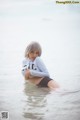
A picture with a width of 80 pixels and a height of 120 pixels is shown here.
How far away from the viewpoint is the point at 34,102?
8.61 ft

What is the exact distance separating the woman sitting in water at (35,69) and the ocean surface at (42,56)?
0.09 ft

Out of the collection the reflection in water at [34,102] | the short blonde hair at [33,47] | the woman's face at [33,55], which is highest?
the short blonde hair at [33,47]

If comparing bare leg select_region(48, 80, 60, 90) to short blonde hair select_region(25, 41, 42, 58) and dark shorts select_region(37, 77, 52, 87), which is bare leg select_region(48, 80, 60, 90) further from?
short blonde hair select_region(25, 41, 42, 58)

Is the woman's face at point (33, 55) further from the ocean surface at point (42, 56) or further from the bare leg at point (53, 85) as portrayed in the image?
the bare leg at point (53, 85)

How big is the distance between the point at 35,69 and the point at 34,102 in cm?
22

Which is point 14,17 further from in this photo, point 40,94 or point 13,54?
point 40,94

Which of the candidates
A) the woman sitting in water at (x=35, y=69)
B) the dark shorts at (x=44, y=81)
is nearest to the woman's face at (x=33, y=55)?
the woman sitting in water at (x=35, y=69)

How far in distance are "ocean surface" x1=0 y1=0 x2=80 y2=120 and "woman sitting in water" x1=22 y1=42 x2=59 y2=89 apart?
28 mm

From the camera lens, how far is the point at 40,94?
2623mm

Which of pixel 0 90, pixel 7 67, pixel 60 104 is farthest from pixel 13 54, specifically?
pixel 60 104

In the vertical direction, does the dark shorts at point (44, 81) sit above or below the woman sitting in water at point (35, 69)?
below

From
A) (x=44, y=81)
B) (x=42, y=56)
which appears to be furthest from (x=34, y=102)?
(x=42, y=56)

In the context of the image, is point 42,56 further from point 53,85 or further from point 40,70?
point 53,85

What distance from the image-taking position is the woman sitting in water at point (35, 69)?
8.56ft
